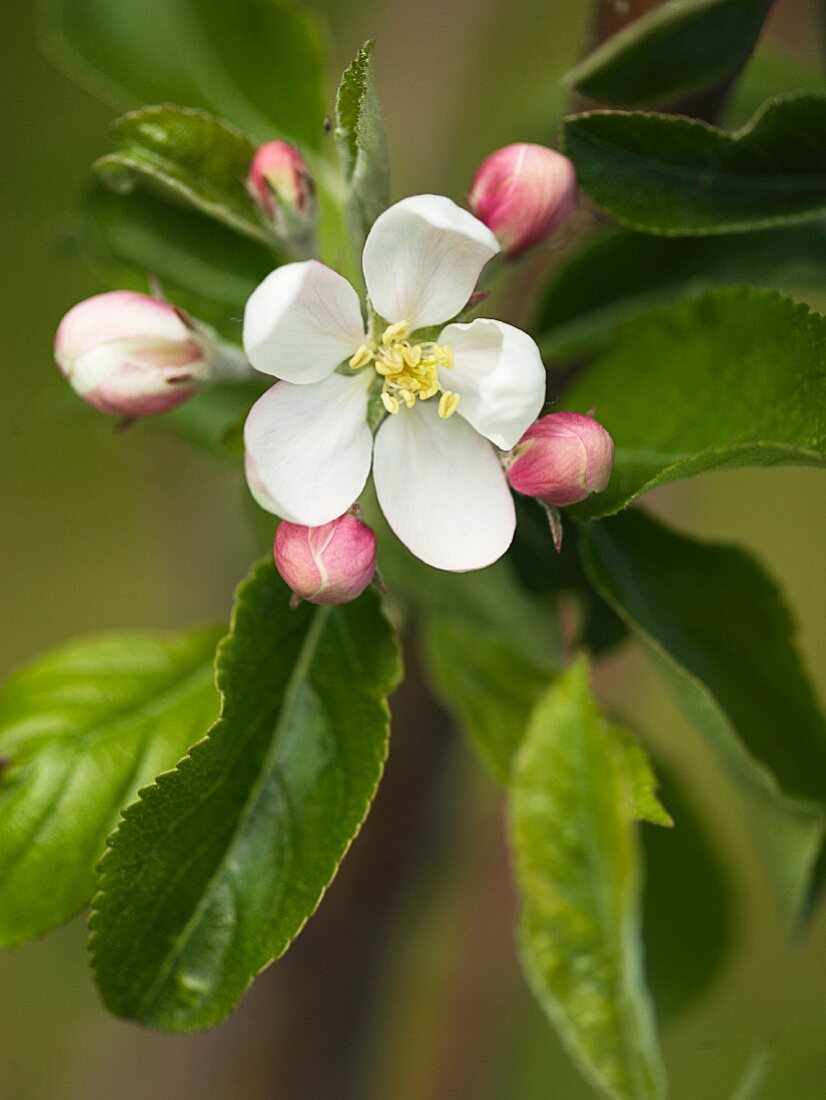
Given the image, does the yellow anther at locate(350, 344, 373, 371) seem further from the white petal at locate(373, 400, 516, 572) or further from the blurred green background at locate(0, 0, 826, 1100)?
the blurred green background at locate(0, 0, 826, 1100)

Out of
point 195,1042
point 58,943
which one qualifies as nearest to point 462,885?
point 195,1042

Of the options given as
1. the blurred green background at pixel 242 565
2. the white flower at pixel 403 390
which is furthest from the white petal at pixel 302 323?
the blurred green background at pixel 242 565

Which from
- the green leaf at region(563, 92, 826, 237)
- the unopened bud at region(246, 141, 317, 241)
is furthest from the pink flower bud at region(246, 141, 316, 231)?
the green leaf at region(563, 92, 826, 237)

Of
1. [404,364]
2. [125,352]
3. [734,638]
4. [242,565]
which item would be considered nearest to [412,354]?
[404,364]

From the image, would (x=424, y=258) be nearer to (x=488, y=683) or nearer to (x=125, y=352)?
(x=125, y=352)

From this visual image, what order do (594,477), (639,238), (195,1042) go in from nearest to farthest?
(594,477), (639,238), (195,1042)

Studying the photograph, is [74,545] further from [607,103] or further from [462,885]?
[607,103]

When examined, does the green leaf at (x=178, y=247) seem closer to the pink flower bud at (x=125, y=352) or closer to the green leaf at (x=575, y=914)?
the pink flower bud at (x=125, y=352)
